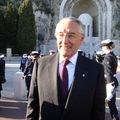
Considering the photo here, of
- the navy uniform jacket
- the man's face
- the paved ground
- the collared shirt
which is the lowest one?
the paved ground

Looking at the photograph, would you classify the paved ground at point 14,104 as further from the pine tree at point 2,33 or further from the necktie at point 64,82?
the pine tree at point 2,33

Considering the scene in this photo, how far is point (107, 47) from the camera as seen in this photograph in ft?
29.2

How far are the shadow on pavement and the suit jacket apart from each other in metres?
6.82

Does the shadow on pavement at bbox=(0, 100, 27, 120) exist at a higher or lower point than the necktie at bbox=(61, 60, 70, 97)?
lower

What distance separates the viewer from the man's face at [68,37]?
12.4 ft

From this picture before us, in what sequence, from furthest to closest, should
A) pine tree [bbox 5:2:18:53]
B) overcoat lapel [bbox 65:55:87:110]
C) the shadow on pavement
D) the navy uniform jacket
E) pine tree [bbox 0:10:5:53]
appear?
1. pine tree [bbox 5:2:18:53]
2. pine tree [bbox 0:10:5:53]
3. the shadow on pavement
4. the navy uniform jacket
5. overcoat lapel [bbox 65:55:87:110]

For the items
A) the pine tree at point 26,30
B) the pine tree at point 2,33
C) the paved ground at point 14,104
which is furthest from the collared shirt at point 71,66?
the pine tree at point 2,33

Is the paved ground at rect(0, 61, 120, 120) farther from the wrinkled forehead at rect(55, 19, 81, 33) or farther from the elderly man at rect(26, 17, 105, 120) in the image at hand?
the wrinkled forehead at rect(55, 19, 81, 33)

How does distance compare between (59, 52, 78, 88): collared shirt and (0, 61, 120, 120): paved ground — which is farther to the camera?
(0, 61, 120, 120): paved ground

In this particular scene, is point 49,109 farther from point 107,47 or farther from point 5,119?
point 5,119

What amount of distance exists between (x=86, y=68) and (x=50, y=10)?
4218 centimetres

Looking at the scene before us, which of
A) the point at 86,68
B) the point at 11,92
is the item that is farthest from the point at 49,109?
the point at 11,92

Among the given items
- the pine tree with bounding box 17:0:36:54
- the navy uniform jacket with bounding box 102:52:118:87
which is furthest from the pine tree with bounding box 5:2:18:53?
the navy uniform jacket with bounding box 102:52:118:87

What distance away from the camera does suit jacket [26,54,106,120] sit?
380cm
